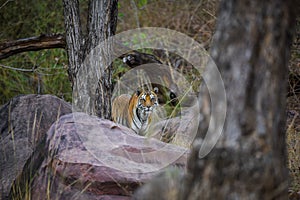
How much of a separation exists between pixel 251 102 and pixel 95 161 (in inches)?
63.0

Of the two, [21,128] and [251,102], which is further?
[21,128]

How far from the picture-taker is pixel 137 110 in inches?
368

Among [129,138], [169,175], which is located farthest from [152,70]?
[169,175]

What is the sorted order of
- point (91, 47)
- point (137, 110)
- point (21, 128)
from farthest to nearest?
point (137, 110) → point (91, 47) → point (21, 128)

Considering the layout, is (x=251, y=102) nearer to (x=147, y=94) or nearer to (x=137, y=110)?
(x=147, y=94)

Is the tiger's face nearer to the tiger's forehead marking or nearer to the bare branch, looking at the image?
the tiger's forehead marking

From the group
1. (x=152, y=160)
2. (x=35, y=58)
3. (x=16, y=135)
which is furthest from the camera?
(x=35, y=58)

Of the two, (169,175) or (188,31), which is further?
(188,31)

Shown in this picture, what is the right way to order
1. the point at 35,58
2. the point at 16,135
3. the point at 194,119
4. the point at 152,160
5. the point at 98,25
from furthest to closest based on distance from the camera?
1. the point at 35,58
2. the point at 194,119
3. the point at 98,25
4. the point at 16,135
5. the point at 152,160

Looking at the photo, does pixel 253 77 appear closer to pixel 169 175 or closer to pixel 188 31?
pixel 169 175

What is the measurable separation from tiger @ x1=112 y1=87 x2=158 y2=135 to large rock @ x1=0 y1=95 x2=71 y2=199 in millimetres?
3094

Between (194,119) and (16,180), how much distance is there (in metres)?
3.30

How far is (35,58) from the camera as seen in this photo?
35.7 feet

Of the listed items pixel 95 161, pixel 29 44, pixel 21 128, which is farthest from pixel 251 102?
pixel 29 44
